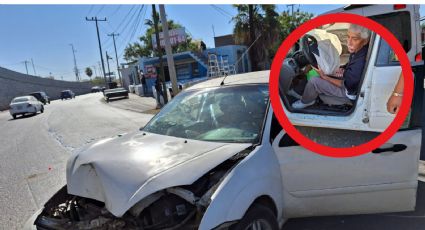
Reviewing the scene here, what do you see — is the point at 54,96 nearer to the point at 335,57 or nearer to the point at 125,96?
the point at 125,96

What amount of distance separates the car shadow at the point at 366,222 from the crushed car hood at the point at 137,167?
130 cm

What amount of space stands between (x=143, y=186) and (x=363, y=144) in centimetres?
173

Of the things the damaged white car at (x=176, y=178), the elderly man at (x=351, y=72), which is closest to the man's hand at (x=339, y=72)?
the elderly man at (x=351, y=72)

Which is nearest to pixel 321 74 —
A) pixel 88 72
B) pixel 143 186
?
pixel 143 186

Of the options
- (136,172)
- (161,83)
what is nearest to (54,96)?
(161,83)

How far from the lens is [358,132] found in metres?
2.45

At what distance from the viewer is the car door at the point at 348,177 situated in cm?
257

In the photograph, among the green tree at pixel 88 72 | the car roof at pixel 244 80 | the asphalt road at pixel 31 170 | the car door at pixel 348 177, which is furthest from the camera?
the green tree at pixel 88 72

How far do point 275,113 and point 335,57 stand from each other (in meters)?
0.70

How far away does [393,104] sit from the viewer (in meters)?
2.29

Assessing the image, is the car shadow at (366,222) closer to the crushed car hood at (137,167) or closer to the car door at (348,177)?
the car door at (348,177)

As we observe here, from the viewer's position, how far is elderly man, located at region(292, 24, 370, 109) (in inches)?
88.3

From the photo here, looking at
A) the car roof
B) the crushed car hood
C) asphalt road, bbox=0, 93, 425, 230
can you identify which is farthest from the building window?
the crushed car hood

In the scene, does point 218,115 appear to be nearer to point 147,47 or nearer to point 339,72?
point 339,72
